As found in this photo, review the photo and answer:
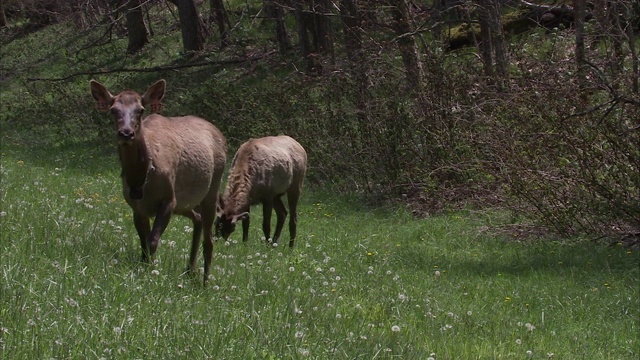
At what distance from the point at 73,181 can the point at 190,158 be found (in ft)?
30.9

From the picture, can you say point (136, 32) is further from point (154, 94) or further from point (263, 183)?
point (154, 94)

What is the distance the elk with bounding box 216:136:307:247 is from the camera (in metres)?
14.6

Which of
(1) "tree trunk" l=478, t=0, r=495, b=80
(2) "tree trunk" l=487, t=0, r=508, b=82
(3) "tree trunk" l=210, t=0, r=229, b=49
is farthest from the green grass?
(3) "tree trunk" l=210, t=0, r=229, b=49

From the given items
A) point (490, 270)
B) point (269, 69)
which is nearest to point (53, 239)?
point (490, 270)

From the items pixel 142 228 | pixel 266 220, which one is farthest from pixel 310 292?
pixel 266 220

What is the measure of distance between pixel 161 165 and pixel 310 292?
79.5 inches

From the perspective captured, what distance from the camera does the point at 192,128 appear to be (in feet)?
35.6

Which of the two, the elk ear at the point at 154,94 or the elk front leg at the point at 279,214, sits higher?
the elk ear at the point at 154,94

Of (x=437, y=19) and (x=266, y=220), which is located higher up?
(x=266, y=220)

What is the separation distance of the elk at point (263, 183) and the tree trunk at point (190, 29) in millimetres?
20280

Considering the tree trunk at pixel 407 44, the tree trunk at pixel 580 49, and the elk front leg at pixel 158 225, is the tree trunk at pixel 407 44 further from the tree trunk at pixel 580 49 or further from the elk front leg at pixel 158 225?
the elk front leg at pixel 158 225

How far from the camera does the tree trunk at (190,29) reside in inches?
1415

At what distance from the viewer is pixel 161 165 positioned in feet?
32.3

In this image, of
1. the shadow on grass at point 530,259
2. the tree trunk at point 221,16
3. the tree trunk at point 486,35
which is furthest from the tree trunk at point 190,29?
the shadow on grass at point 530,259
